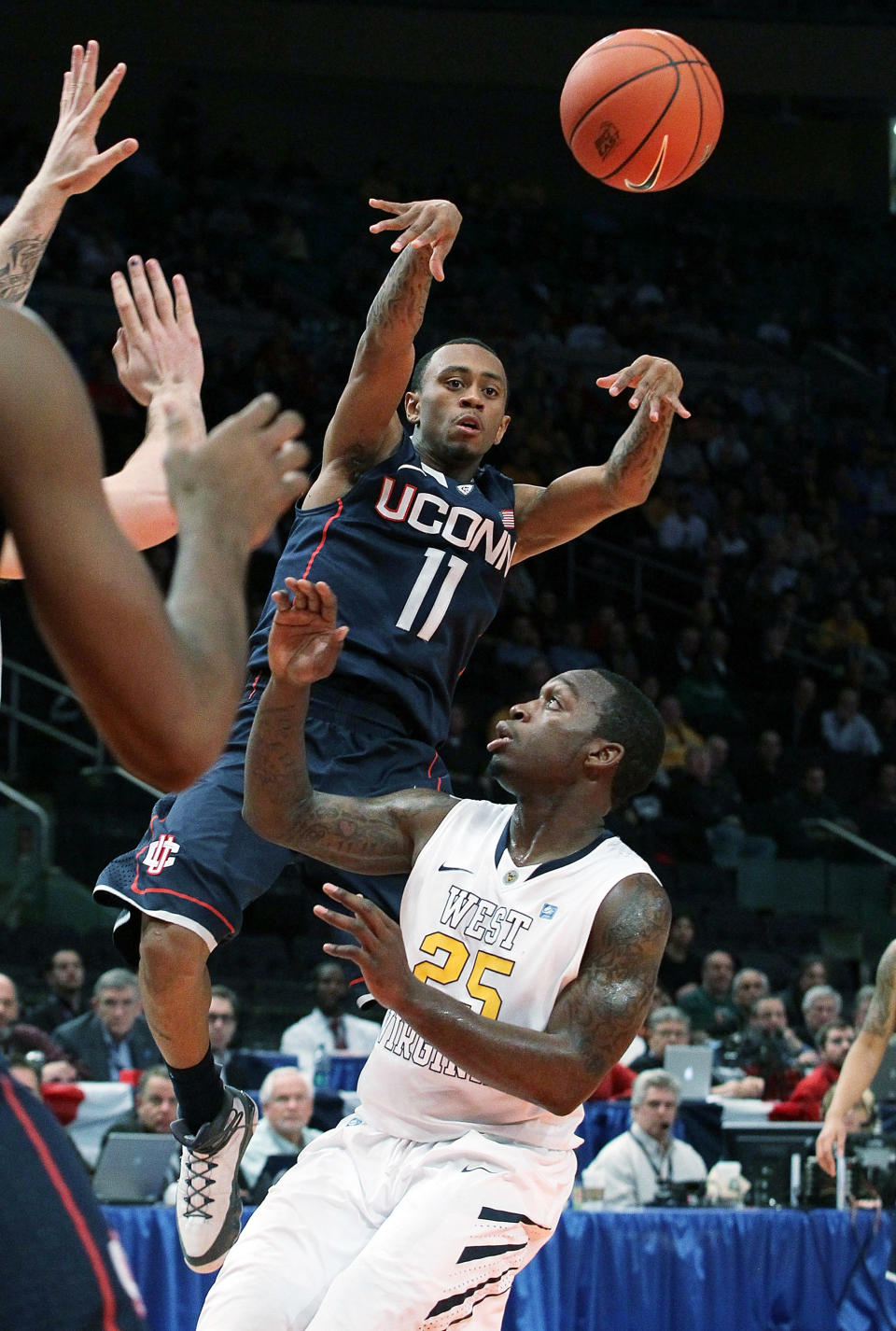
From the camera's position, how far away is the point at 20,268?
→ 373 centimetres

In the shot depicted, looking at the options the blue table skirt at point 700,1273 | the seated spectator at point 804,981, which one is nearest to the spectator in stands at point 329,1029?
the blue table skirt at point 700,1273

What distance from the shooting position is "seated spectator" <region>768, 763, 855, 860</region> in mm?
15461

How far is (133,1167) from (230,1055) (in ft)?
6.48

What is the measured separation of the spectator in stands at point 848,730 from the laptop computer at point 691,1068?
24.9ft

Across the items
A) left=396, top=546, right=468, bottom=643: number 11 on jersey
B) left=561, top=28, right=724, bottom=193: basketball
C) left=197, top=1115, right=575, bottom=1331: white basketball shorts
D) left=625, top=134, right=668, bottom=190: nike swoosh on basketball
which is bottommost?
left=197, top=1115, right=575, bottom=1331: white basketball shorts

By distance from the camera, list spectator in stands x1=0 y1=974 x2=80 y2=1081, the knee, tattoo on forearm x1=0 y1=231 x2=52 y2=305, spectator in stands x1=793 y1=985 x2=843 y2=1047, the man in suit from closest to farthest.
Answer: tattoo on forearm x1=0 y1=231 x2=52 y2=305, the knee, spectator in stands x1=0 y1=974 x2=80 y2=1081, the man in suit, spectator in stands x1=793 y1=985 x2=843 y2=1047

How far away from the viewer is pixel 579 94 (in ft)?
18.7

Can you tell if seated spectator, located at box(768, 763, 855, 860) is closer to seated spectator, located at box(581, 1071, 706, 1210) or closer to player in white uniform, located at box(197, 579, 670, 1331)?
seated spectator, located at box(581, 1071, 706, 1210)

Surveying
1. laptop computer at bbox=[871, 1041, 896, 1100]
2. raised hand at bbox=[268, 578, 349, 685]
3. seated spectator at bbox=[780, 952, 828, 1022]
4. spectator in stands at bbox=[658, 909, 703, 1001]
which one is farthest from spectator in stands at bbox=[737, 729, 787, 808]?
raised hand at bbox=[268, 578, 349, 685]

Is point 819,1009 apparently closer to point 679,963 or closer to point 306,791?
point 679,963

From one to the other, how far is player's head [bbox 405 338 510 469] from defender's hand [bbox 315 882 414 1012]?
1715 mm

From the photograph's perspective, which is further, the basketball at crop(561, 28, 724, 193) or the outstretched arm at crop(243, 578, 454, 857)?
the basketball at crop(561, 28, 724, 193)

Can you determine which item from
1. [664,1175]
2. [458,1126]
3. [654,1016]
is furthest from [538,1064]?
[654,1016]

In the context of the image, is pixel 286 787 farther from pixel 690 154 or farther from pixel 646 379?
pixel 690 154
